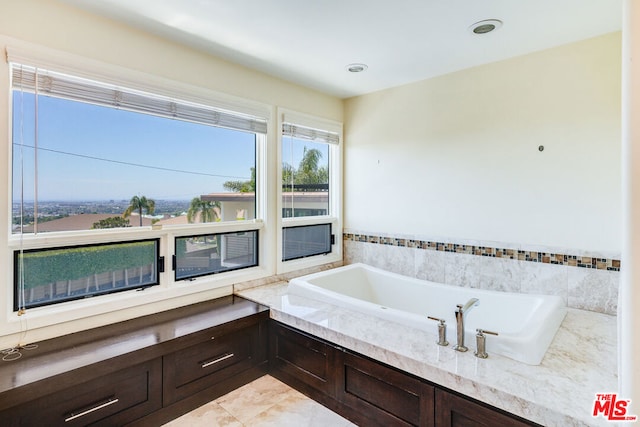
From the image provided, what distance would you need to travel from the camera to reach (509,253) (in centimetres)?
275

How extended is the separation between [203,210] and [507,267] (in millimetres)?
2563

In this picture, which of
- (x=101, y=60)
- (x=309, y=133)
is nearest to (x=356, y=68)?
(x=309, y=133)

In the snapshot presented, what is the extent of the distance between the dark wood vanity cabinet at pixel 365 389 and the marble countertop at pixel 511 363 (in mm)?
53

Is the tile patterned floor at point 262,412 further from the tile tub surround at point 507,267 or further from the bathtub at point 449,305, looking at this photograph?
the tile tub surround at point 507,267

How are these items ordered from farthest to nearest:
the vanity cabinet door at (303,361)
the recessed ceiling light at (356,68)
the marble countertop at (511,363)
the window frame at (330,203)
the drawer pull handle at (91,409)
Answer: the window frame at (330,203) < the recessed ceiling light at (356,68) < the vanity cabinet door at (303,361) < the drawer pull handle at (91,409) < the marble countertop at (511,363)

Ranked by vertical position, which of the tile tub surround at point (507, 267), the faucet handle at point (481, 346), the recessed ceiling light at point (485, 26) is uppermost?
the recessed ceiling light at point (485, 26)

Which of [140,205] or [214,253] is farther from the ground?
[140,205]

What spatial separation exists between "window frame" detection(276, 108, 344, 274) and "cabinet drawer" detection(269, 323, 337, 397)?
2.83ft

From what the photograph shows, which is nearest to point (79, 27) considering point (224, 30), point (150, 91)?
point (150, 91)

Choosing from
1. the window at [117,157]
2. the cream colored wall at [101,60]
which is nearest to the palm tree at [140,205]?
the window at [117,157]

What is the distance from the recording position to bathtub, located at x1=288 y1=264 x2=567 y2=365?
180 centimetres

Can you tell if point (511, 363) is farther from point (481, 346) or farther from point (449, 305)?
point (449, 305)

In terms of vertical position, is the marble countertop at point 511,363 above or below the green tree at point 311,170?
below

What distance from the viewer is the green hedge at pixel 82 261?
6.57 ft
